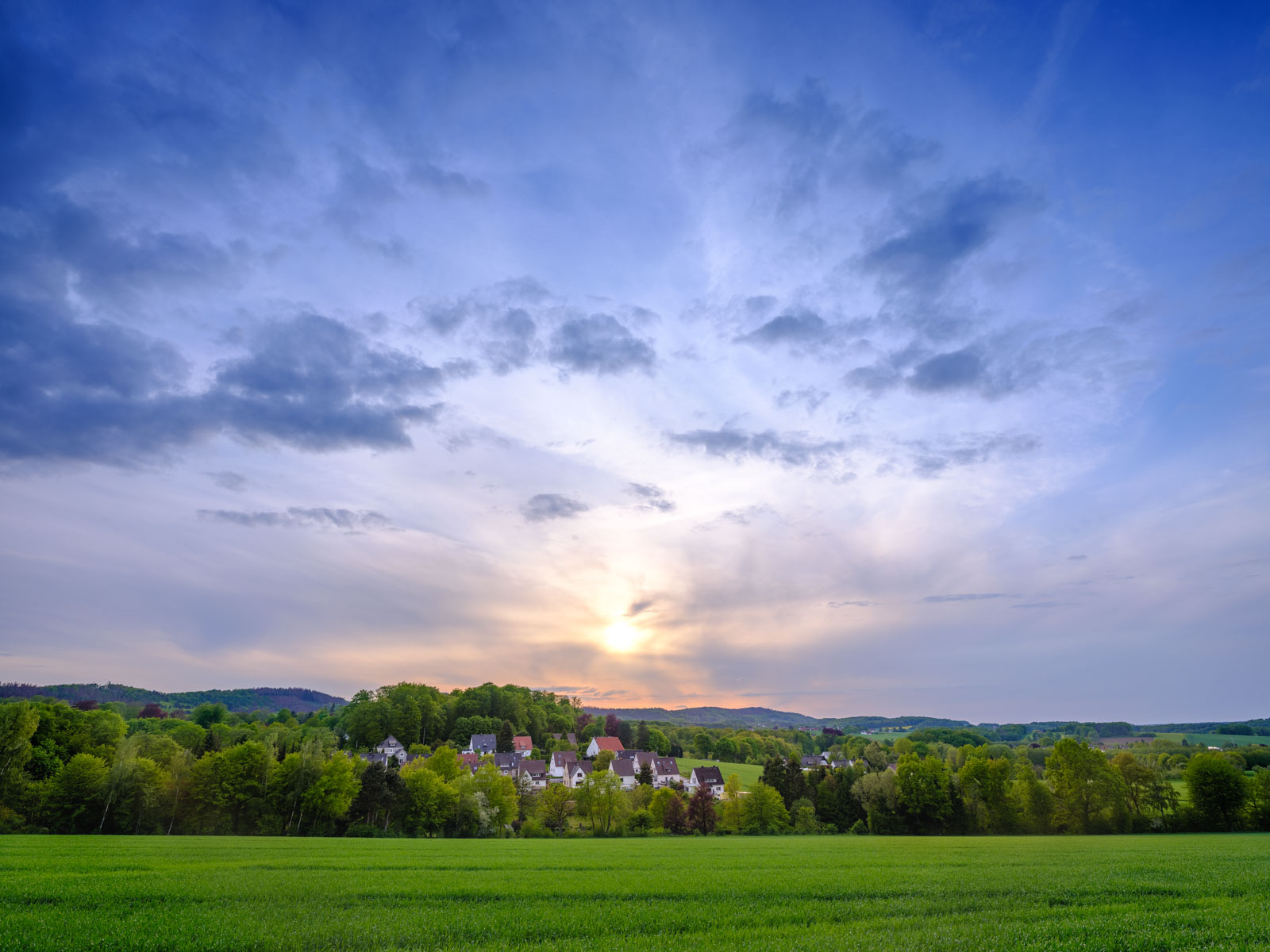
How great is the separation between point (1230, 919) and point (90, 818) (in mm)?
77455

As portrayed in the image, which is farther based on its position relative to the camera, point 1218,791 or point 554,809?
point 554,809

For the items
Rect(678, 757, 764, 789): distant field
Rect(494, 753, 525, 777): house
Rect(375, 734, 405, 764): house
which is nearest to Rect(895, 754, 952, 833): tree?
Rect(678, 757, 764, 789): distant field

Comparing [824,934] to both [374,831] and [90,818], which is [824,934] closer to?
[374,831]

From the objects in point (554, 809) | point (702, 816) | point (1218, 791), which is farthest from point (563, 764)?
point (1218, 791)

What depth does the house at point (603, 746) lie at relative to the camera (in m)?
154

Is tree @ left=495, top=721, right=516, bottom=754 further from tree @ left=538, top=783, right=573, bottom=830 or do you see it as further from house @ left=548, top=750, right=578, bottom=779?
tree @ left=538, top=783, right=573, bottom=830

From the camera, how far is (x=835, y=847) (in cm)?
4716

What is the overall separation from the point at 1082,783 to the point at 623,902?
6655 cm

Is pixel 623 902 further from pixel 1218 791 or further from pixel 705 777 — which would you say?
pixel 705 777

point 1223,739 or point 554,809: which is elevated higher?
point 1223,739

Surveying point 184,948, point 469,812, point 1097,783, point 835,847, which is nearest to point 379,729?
point 469,812

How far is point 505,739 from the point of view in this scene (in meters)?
145

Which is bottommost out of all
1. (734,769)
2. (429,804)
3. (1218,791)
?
(734,769)

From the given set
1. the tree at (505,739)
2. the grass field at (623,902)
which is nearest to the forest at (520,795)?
the grass field at (623,902)
